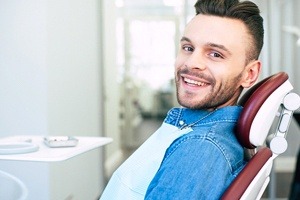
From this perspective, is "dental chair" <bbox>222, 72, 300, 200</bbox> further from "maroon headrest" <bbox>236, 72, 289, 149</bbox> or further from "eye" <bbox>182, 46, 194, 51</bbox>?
"eye" <bbox>182, 46, 194, 51</bbox>

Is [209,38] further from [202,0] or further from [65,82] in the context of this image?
[65,82]

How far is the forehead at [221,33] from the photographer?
103cm

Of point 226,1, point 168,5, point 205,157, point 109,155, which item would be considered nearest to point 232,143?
point 205,157

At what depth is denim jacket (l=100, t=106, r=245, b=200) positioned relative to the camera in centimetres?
86

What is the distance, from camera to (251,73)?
1.11 m

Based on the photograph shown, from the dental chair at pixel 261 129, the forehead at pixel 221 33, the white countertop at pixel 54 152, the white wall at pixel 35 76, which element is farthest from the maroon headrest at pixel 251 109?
the white wall at pixel 35 76

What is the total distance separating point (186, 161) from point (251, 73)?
1.24 ft

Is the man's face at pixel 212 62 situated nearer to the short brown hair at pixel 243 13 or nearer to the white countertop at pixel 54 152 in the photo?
the short brown hair at pixel 243 13

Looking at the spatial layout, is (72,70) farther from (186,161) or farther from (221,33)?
(186,161)

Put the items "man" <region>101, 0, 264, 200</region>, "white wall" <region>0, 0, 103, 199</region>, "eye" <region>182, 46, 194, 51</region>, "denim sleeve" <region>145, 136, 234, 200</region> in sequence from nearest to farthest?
"denim sleeve" <region>145, 136, 234, 200</region> → "man" <region>101, 0, 264, 200</region> → "eye" <region>182, 46, 194, 51</region> → "white wall" <region>0, 0, 103, 199</region>

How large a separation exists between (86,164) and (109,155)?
1216mm

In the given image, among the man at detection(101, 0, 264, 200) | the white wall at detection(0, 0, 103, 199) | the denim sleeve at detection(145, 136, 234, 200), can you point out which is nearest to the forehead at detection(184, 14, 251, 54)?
the man at detection(101, 0, 264, 200)

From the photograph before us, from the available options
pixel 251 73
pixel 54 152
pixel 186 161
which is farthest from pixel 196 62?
pixel 54 152

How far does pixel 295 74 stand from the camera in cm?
345
